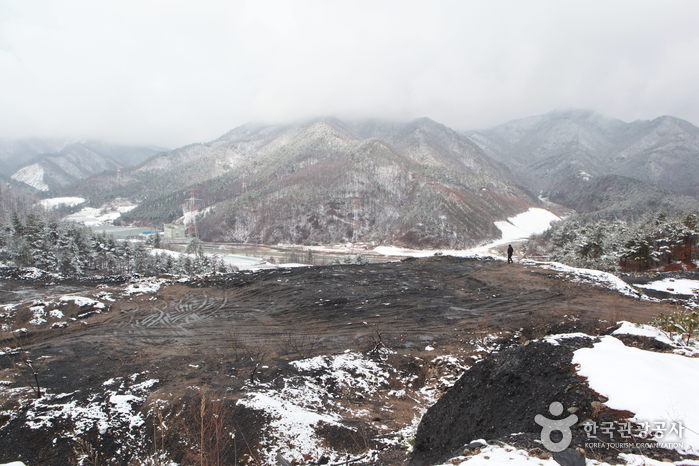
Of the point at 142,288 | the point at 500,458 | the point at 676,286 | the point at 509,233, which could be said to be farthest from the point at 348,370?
the point at 509,233

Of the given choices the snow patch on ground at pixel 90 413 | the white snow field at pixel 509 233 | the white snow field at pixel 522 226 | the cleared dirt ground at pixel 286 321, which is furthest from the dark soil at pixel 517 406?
the white snow field at pixel 522 226

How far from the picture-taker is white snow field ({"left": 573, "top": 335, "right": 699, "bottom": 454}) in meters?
5.30

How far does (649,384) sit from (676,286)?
25.4 metres

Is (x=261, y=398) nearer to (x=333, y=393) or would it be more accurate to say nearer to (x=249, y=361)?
(x=333, y=393)

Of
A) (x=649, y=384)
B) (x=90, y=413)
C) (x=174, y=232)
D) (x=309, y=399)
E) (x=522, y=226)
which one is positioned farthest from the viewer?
(x=174, y=232)

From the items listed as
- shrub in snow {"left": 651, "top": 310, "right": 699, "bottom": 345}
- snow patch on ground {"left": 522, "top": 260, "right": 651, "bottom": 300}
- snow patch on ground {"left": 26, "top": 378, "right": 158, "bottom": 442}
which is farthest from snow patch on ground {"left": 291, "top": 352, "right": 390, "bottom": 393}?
snow patch on ground {"left": 522, "top": 260, "right": 651, "bottom": 300}

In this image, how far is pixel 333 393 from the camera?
12164mm

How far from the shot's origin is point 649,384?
6059 millimetres

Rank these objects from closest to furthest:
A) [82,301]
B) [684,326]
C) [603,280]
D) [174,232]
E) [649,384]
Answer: [649,384] < [684,326] < [82,301] < [603,280] < [174,232]

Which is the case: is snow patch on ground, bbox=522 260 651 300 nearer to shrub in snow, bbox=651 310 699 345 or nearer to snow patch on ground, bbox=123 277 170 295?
shrub in snow, bbox=651 310 699 345

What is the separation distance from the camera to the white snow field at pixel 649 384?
5.30 meters

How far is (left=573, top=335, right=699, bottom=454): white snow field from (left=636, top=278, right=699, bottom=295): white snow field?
21.9 metres

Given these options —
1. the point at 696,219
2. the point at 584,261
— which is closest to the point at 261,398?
the point at 584,261

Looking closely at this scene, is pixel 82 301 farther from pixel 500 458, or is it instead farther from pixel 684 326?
pixel 684 326
